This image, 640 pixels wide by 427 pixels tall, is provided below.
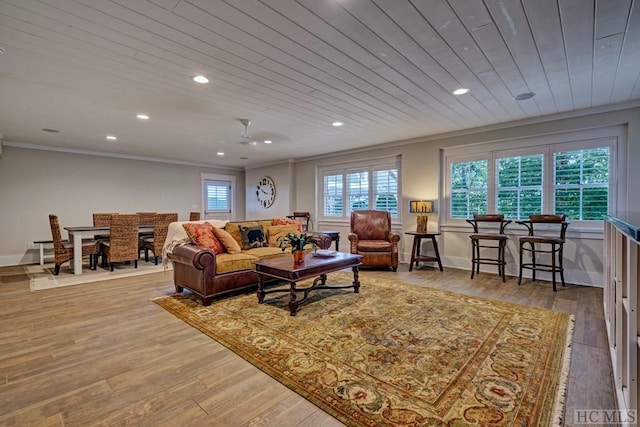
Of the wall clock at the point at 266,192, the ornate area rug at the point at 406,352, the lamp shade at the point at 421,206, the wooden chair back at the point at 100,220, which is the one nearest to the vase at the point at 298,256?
the ornate area rug at the point at 406,352

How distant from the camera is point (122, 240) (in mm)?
5309

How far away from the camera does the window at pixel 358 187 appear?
6.48 meters

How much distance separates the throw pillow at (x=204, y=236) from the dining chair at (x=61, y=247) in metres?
2.67

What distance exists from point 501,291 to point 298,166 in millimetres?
5686

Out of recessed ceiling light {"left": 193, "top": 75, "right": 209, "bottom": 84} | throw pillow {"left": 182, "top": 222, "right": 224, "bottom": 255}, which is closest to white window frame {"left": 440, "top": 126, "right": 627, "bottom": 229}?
throw pillow {"left": 182, "top": 222, "right": 224, "bottom": 255}

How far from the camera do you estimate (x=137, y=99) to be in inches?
141


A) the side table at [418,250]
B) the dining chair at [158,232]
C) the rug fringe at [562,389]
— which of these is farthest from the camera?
the dining chair at [158,232]

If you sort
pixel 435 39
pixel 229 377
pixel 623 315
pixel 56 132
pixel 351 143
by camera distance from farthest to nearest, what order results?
1. pixel 351 143
2. pixel 56 132
3. pixel 435 39
4. pixel 229 377
5. pixel 623 315

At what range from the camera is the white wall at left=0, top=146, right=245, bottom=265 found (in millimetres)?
6043

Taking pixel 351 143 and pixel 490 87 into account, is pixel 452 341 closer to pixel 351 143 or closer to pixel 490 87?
pixel 490 87

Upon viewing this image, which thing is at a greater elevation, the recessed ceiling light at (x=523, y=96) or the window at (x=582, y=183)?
the recessed ceiling light at (x=523, y=96)

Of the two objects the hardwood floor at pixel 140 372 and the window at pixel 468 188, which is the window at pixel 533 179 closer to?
the window at pixel 468 188

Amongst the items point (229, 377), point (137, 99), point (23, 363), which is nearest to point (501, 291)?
point (229, 377)

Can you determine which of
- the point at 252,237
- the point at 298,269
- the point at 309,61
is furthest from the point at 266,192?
the point at 309,61
